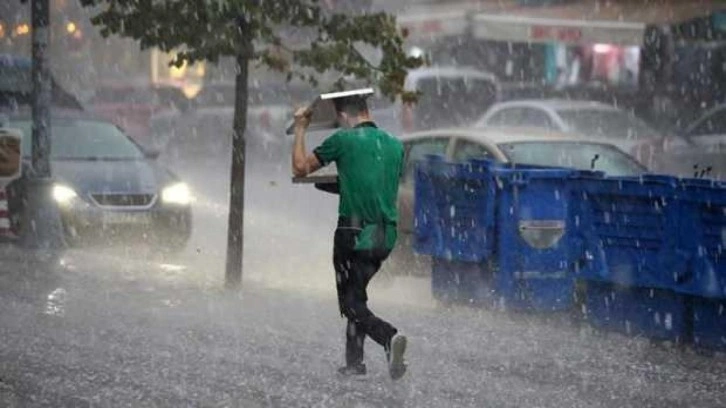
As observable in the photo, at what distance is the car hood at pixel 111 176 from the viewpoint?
52.0 ft

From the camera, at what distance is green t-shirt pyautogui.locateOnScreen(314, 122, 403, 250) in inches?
354

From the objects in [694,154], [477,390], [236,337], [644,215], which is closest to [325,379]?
[477,390]

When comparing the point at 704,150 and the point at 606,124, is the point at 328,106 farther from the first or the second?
the point at 704,150

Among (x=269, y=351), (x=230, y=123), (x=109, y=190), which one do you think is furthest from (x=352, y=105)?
(x=230, y=123)

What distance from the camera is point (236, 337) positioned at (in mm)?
10750

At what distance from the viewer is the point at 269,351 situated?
402 inches

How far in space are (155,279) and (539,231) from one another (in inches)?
150

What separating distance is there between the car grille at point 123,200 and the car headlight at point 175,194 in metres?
0.18

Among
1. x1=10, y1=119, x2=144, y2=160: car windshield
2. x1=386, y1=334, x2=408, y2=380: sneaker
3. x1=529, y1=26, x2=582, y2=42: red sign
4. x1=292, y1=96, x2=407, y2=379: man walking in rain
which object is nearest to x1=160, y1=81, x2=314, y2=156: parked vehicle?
x1=529, y1=26, x2=582, y2=42: red sign

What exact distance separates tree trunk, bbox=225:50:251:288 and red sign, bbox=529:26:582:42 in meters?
16.7

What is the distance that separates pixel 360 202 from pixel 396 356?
875 mm

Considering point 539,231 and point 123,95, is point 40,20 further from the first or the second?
point 123,95

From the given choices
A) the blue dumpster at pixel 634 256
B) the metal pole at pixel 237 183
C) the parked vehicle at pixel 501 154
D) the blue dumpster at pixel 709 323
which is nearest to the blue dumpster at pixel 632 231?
the blue dumpster at pixel 634 256

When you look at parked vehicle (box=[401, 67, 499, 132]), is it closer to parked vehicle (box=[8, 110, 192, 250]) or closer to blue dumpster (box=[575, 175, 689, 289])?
parked vehicle (box=[8, 110, 192, 250])
